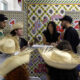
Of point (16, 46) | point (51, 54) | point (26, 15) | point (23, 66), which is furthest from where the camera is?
point (26, 15)

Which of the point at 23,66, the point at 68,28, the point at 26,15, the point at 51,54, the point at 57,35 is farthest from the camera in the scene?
the point at 26,15

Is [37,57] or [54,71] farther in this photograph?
[37,57]

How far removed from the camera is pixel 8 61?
1.83m

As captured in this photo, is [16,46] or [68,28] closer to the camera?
[16,46]

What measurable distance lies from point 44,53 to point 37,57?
2.38 meters

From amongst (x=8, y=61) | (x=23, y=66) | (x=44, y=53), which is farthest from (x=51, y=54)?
(x=8, y=61)

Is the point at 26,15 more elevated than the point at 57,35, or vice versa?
the point at 26,15

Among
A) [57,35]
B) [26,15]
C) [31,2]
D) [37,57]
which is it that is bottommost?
[37,57]

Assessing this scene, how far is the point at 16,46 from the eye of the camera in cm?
260

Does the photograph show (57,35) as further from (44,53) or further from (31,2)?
(44,53)

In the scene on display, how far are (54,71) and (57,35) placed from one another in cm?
287

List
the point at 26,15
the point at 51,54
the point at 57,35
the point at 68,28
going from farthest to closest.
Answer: the point at 26,15 → the point at 57,35 → the point at 68,28 → the point at 51,54

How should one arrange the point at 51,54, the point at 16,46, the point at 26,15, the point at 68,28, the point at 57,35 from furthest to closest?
the point at 26,15
the point at 57,35
the point at 68,28
the point at 16,46
the point at 51,54

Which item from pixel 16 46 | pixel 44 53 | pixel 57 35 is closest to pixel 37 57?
pixel 57 35
